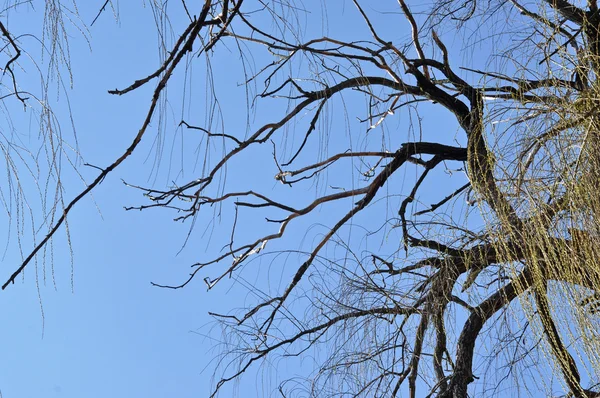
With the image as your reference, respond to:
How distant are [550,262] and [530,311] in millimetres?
136

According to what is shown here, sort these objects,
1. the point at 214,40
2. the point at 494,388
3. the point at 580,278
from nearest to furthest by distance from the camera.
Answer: the point at 214,40 < the point at 580,278 < the point at 494,388

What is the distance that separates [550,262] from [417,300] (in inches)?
28.5

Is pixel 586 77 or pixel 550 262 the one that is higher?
pixel 586 77

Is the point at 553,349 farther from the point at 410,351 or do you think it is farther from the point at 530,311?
the point at 410,351

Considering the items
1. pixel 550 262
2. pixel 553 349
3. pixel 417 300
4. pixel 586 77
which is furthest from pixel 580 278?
pixel 417 300

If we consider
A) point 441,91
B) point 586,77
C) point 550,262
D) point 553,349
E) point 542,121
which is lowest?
point 553,349

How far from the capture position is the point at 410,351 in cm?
242

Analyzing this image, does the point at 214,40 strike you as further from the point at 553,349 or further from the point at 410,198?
the point at 410,198

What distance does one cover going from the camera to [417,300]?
2.44 meters

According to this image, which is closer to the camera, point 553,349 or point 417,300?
point 553,349

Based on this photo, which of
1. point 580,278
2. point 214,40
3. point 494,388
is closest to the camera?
point 214,40

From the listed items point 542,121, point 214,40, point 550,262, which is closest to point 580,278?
point 550,262

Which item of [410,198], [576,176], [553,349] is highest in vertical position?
[410,198]

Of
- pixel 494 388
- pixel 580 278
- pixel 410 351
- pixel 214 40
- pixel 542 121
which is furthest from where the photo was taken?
pixel 410 351
